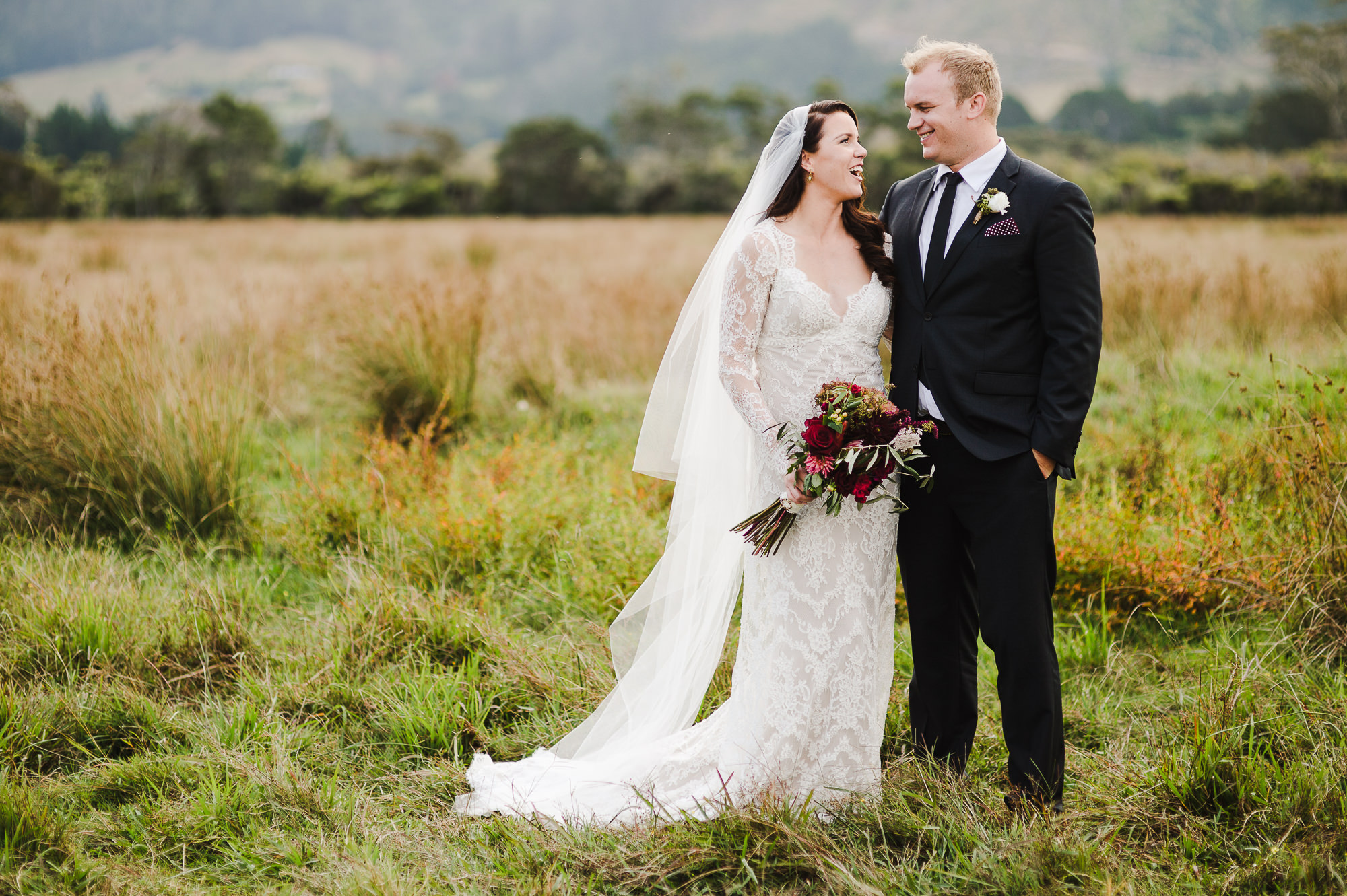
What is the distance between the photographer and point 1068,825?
2.64 meters

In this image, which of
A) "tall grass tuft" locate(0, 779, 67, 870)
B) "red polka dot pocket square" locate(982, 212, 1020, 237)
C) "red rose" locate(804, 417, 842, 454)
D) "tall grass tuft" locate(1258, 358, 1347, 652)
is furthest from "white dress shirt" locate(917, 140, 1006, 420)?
"tall grass tuft" locate(0, 779, 67, 870)

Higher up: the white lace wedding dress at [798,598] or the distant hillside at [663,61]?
the distant hillside at [663,61]

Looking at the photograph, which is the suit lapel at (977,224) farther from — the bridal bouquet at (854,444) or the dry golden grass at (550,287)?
the dry golden grass at (550,287)

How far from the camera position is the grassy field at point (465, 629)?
267 centimetres

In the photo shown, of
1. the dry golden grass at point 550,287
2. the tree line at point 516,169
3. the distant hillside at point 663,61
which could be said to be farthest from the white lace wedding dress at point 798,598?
the distant hillside at point 663,61

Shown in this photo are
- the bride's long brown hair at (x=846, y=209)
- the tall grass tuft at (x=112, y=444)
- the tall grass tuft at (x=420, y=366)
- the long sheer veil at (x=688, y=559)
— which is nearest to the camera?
the bride's long brown hair at (x=846, y=209)

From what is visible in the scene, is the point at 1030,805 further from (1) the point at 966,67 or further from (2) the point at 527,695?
(1) the point at 966,67

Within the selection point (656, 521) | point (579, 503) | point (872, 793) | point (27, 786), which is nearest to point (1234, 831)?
point (872, 793)

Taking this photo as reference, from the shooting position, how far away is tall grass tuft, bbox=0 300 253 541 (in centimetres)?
497

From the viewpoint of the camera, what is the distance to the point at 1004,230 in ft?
8.96

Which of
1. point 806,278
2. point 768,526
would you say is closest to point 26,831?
point 768,526

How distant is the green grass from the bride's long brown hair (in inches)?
70.0

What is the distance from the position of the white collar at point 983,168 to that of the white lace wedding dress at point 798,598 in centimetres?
45

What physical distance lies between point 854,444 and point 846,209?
101 centimetres
